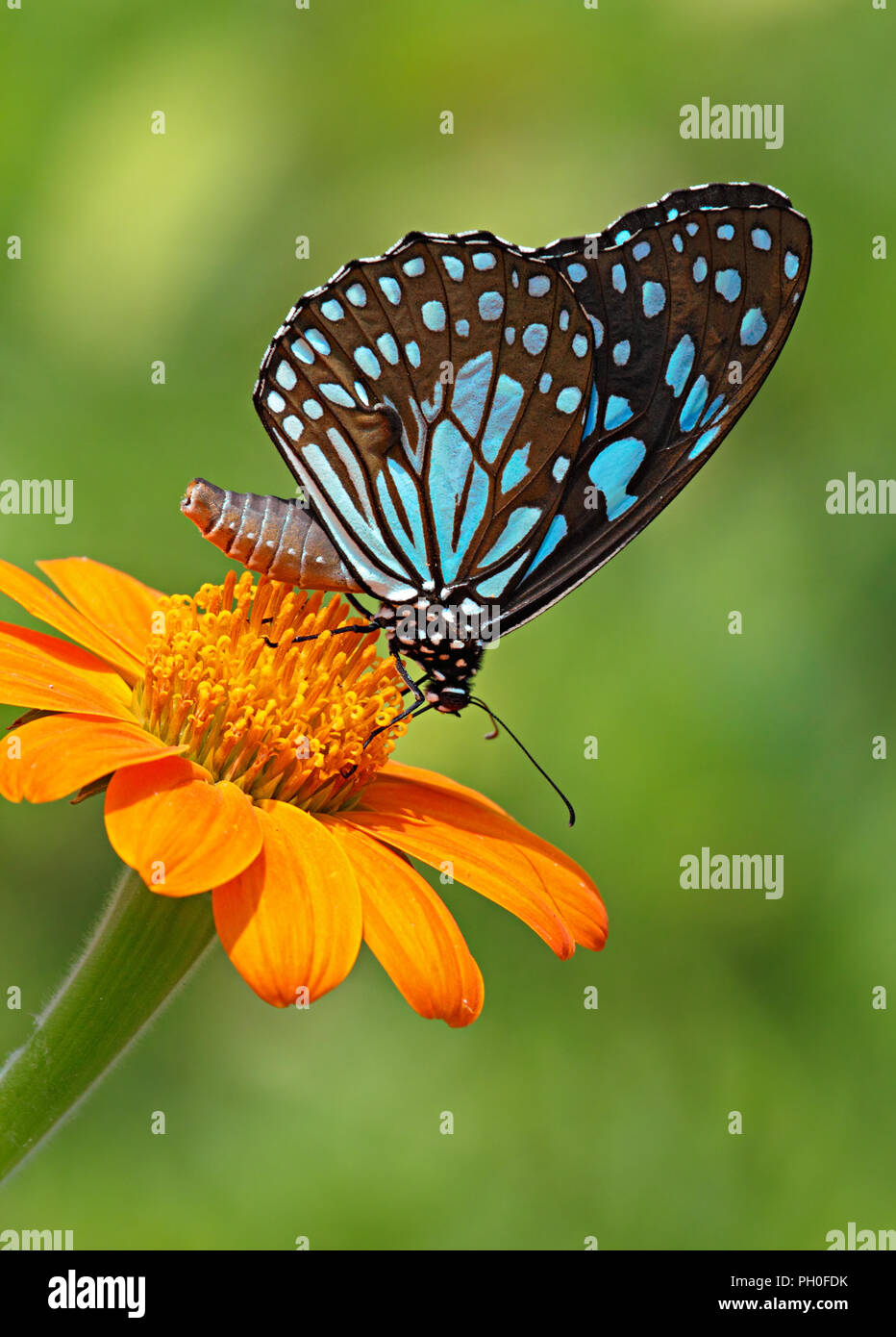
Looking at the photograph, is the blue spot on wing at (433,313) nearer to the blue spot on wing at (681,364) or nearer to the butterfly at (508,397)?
the butterfly at (508,397)

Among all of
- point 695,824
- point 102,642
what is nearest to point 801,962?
point 695,824

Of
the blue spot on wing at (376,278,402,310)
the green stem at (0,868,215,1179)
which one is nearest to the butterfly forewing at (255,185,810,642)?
the blue spot on wing at (376,278,402,310)

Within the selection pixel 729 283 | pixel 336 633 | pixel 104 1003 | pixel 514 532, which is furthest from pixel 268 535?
pixel 729 283

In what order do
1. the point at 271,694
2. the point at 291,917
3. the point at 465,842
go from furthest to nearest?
1. the point at 465,842
2. the point at 271,694
3. the point at 291,917

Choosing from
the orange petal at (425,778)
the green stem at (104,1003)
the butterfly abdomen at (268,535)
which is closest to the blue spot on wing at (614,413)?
the butterfly abdomen at (268,535)

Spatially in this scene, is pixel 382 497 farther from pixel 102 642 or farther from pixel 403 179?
pixel 403 179

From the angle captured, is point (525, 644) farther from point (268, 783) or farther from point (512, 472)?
point (268, 783)
